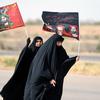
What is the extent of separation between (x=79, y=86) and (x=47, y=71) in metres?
7.09

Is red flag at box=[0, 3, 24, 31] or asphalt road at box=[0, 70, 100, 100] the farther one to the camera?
asphalt road at box=[0, 70, 100, 100]

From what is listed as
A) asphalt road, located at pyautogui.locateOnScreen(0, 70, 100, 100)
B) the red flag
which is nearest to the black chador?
the red flag

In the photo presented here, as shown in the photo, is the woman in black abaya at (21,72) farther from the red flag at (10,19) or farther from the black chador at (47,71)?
the red flag at (10,19)

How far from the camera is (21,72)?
1139 cm

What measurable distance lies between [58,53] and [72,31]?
1.12 m

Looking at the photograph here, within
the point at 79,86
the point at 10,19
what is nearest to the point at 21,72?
the point at 10,19

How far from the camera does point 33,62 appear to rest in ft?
35.3

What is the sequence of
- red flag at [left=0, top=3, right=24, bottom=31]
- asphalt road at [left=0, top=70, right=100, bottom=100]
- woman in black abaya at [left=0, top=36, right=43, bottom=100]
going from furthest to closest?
asphalt road at [left=0, top=70, right=100, bottom=100], red flag at [left=0, top=3, right=24, bottom=31], woman in black abaya at [left=0, top=36, right=43, bottom=100]

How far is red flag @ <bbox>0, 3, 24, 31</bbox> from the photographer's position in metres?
11.9

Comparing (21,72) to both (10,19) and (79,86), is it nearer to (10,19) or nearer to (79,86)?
(10,19)

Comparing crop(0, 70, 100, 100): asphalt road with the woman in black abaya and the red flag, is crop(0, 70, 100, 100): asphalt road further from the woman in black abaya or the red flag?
the red flag

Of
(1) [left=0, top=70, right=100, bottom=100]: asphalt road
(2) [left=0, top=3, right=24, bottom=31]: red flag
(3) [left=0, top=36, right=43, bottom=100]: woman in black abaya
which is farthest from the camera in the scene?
(1) [left=0, top=70, right=100, bottom=100]: asphalt road

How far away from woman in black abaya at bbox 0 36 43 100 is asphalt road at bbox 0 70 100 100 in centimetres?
314

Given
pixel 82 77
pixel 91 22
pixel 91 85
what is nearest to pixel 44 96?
pixel 91 85
